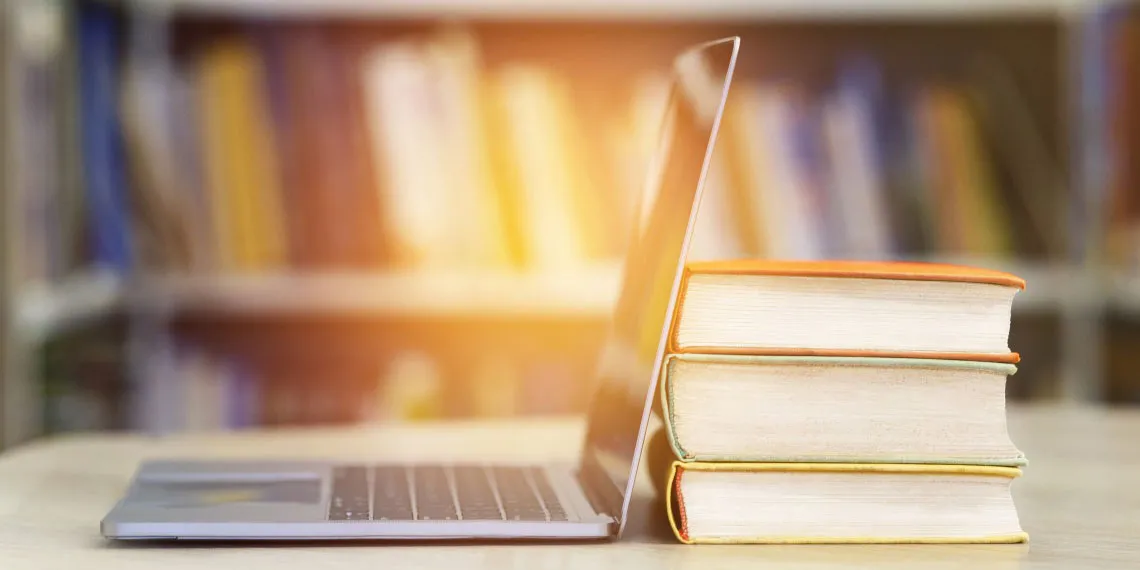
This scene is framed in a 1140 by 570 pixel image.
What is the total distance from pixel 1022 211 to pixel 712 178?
0.53 meters

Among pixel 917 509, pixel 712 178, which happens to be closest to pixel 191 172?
pixel 712 178

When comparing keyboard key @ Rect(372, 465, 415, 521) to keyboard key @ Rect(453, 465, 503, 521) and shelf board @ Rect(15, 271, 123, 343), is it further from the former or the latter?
shelf board @ Rect(15, 271, 123, 343)

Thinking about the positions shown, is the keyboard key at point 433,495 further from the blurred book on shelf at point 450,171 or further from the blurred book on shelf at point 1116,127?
the blurred book on shelf at point 1116,127

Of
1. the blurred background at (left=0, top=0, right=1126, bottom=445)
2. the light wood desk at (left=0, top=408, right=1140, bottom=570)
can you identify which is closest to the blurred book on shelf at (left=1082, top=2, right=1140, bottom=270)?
the blurred background at (left=0, top=0, right=1126, bottom=445)

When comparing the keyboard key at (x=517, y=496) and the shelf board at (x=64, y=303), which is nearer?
the keyboard key at (x=517, y=496)

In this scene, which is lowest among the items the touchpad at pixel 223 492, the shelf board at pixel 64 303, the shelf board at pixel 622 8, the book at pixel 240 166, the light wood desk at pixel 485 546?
the light wood desk at pixel 485 546

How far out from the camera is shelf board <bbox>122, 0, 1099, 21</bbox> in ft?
5.77

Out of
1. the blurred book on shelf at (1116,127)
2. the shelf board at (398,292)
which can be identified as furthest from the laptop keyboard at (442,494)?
the blurred book on shelf at (1116,127)

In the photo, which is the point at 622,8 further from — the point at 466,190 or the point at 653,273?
the point at 653,273

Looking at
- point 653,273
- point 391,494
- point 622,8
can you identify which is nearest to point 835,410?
point 653,273

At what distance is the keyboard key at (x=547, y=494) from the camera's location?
1.89ft

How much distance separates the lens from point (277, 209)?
5.69 ft

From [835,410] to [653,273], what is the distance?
12 cm

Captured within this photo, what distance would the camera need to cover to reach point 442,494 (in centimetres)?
63
